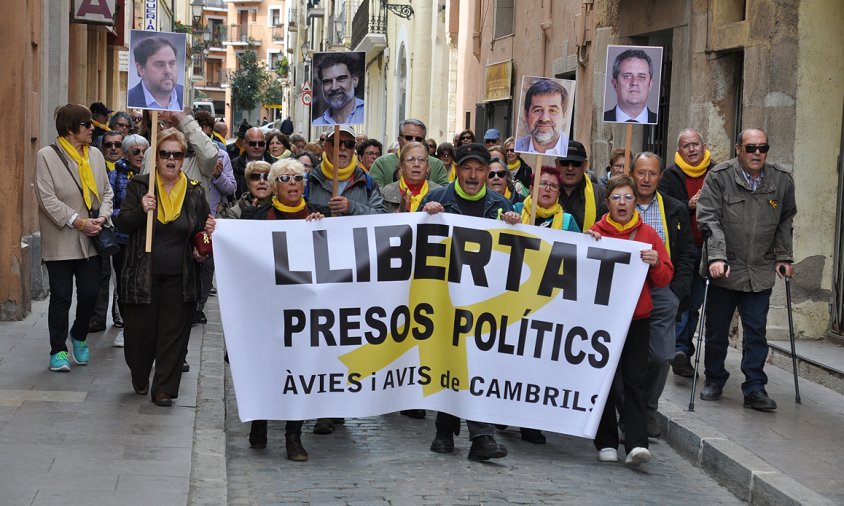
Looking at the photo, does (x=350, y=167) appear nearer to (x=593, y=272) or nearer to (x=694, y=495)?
(x=593, y=272)

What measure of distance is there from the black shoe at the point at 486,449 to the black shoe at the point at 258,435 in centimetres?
127

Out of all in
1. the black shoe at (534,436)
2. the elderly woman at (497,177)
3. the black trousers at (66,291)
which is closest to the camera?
the black shoe at (534,436)

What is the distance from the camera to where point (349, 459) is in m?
7.84

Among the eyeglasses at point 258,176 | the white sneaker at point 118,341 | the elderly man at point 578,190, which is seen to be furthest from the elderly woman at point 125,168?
the elderly man at point 578,190

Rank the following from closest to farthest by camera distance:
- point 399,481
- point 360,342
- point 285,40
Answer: point 399,481
point 360,342
point 285,40

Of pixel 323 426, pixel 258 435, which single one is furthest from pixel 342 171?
pixel 258 435

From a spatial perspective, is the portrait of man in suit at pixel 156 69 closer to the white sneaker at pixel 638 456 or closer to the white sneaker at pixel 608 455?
the white sneaker at pixel 608 455

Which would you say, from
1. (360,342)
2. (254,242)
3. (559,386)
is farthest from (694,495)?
(254,242)

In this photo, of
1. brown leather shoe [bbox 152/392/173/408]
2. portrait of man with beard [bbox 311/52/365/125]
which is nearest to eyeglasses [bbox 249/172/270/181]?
portrait of man with beard [bbox 311/52/365/125]

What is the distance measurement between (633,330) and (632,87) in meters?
2.57

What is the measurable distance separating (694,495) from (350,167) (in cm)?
382

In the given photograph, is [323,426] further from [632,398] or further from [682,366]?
[682,366]

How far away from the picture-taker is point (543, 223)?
8406 millimetres

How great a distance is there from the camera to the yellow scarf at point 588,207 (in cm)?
895
